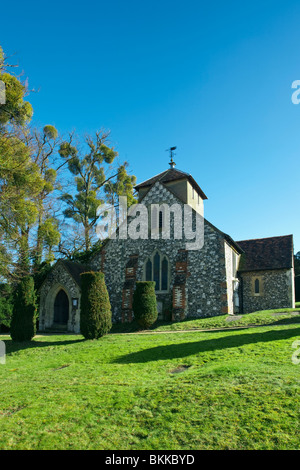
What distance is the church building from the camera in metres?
21.5

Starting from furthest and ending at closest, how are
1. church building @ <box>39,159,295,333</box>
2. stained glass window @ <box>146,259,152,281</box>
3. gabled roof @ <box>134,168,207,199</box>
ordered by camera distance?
1. gabled roof @ <box>134,168,207,199</box>
2. stained glass window @ <box>146,259,152,281</box>
3. church building @ <box>39,159,295,333</box>

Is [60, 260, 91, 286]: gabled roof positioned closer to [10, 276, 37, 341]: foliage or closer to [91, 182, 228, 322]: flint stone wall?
[91, 182, 228, 322]: flint stone wall

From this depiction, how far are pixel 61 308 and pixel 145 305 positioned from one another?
7.68 metres

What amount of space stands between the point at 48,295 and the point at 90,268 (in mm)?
3477

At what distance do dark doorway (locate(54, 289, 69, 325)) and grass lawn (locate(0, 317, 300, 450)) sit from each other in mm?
12856

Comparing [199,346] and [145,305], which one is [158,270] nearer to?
[145,305]

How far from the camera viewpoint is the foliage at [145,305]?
19562 mm

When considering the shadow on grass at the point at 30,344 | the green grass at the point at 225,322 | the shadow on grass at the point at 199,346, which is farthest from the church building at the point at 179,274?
the shadow on grass at the point at 199,346

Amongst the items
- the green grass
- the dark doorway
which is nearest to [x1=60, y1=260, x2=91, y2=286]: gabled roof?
the dark doorway

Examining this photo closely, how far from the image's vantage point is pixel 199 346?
11.6 meters

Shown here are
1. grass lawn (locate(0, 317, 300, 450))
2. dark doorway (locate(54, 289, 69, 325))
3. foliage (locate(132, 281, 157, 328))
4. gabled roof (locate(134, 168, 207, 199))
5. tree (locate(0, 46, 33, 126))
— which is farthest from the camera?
gabled roof (locate(134, 168, 207, 199))

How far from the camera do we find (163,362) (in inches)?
A: 399

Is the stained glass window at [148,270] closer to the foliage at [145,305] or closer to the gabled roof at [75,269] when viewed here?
the foliage at [145,305]

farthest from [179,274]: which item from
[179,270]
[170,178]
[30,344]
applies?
[30,344]
